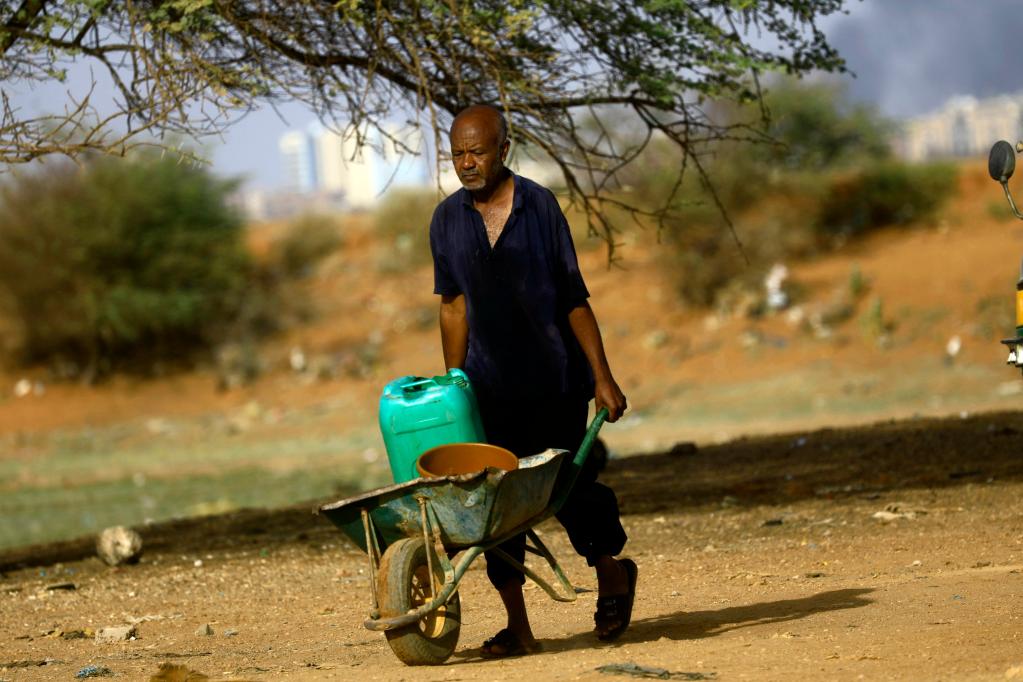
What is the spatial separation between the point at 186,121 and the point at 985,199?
26505 mm

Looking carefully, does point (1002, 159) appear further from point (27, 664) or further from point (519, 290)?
point (27, 664)

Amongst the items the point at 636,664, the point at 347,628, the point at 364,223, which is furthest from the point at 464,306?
the point at 364,223

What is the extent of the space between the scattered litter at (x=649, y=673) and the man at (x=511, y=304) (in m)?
0.72

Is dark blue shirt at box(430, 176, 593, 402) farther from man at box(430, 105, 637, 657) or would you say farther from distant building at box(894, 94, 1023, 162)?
distant building at box(894, 94, 1023, 162)

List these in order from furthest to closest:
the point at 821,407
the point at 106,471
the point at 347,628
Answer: the point at 106,471 < the point at 821,407 < the point at 347,628

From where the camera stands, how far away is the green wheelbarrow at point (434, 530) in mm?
5027

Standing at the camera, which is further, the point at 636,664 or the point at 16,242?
the point at 16,242

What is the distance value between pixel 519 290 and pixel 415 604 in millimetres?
1139

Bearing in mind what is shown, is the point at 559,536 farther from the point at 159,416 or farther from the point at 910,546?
the point at 159,416

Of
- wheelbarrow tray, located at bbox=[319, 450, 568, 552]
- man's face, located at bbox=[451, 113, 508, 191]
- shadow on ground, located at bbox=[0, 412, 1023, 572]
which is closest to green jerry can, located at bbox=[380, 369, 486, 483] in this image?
wheelbarrow tray, located at bbox=[319, 450, 568, 552]

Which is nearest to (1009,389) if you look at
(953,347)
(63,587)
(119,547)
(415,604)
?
(953,347)

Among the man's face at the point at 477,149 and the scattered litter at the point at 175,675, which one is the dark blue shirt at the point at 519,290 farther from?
the scattered litter at the point at 175,675

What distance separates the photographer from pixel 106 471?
899 inches

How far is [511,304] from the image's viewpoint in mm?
5418
